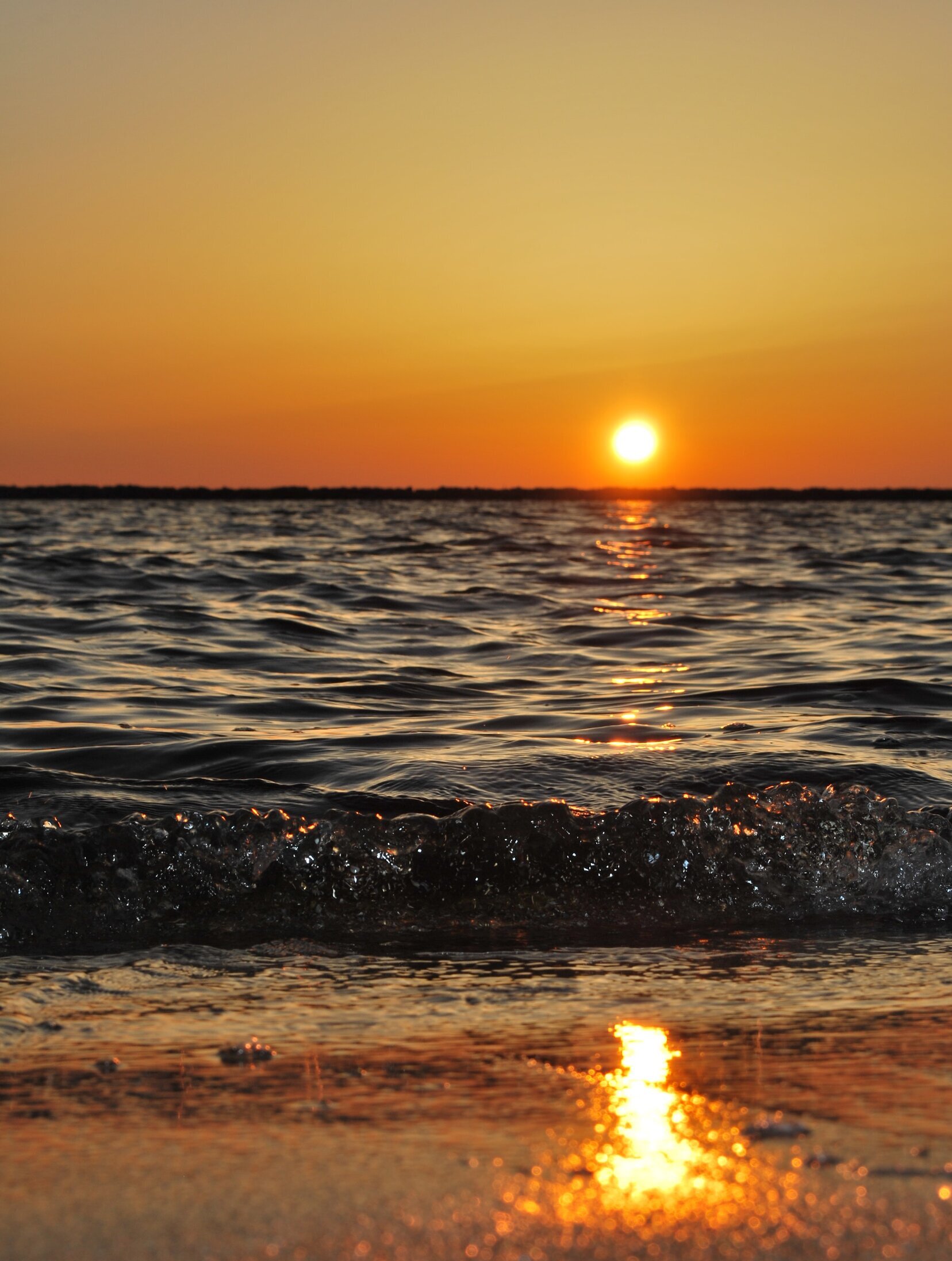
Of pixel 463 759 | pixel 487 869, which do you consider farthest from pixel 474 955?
pixel 463 759

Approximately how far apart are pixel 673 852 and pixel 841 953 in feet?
3.36

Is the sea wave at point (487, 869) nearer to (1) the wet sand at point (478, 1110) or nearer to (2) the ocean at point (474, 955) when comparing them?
(2) the ocean at point (474, 955)

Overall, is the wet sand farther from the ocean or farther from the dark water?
the dark water

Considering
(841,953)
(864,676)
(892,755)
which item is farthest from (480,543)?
(841,953)

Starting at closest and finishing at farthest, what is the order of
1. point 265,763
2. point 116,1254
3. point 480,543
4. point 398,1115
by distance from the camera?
point 116,1254 < point 398,1115 < point 265,763 < point 480,543

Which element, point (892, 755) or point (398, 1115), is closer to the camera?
point (398, 1115)

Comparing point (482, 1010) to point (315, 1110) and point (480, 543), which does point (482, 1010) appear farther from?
point (480, 543)

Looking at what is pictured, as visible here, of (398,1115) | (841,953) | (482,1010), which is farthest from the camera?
(841,953)

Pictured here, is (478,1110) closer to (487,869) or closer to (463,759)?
(487,869)

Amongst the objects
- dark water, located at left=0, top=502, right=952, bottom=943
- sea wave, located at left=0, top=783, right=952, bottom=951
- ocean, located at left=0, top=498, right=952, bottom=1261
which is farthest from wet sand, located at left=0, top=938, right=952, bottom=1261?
dark water, located at left=0, top=502, right=952, bottom=943

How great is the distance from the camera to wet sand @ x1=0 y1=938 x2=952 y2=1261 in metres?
1.99

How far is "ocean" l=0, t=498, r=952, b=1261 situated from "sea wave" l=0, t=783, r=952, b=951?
2 centimetres

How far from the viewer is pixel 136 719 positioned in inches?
305

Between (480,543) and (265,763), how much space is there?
25288 mm
